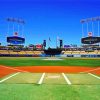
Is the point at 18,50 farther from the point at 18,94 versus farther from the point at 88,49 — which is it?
the point at 18,94

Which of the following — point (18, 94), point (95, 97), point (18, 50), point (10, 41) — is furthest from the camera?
point (18, 50)

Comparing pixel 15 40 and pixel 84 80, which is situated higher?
pixel 15 40

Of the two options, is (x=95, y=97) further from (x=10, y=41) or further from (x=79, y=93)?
(x=10, y=41)

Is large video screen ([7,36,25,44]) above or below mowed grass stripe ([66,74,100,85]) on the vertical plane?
above

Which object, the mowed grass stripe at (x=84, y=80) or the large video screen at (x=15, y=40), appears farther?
the large video screen at (x=15, y=40)

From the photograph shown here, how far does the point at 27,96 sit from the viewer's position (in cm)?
921

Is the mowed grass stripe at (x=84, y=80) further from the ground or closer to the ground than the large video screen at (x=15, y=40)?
closer to the ground

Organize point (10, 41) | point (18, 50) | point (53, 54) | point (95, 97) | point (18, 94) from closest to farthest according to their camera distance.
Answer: point (95, 97) → point (18, 94) → point (53, 54) → point (10, 41) → point (18, 50)

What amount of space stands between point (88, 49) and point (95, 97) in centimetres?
9033

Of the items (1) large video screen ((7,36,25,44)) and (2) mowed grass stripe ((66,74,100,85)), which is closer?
(2) mowed grass stripe ((66,74,100,85))

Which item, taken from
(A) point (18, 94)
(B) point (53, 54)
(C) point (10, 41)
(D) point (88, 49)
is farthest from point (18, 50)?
(A) point (18, 94)

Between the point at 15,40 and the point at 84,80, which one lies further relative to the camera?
the point at 15,40

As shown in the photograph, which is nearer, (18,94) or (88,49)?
(18,94)

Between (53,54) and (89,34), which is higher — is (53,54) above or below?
below
